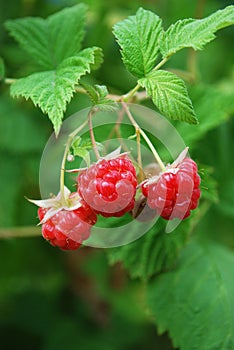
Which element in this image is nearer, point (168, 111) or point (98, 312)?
point (168, 111)

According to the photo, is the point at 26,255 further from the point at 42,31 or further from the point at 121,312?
the point at 42,31

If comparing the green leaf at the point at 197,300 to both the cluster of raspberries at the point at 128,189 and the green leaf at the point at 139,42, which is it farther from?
the green leaf at the point at 139,42

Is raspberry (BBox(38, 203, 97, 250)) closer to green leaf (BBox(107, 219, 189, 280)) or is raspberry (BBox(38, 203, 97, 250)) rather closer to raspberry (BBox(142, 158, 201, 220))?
raspberry (BBox(142, 158, 201, 220))

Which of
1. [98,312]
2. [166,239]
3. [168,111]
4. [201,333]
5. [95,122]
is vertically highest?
[168,111]

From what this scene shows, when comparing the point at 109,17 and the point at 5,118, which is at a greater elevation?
the point at 109,17

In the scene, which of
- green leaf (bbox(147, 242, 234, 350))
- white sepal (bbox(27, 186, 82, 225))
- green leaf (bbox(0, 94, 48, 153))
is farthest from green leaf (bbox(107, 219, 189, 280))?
green leaf (bbox(0, 94, 48, 153))

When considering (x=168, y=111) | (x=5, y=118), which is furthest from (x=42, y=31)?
(x=168, y=111)
